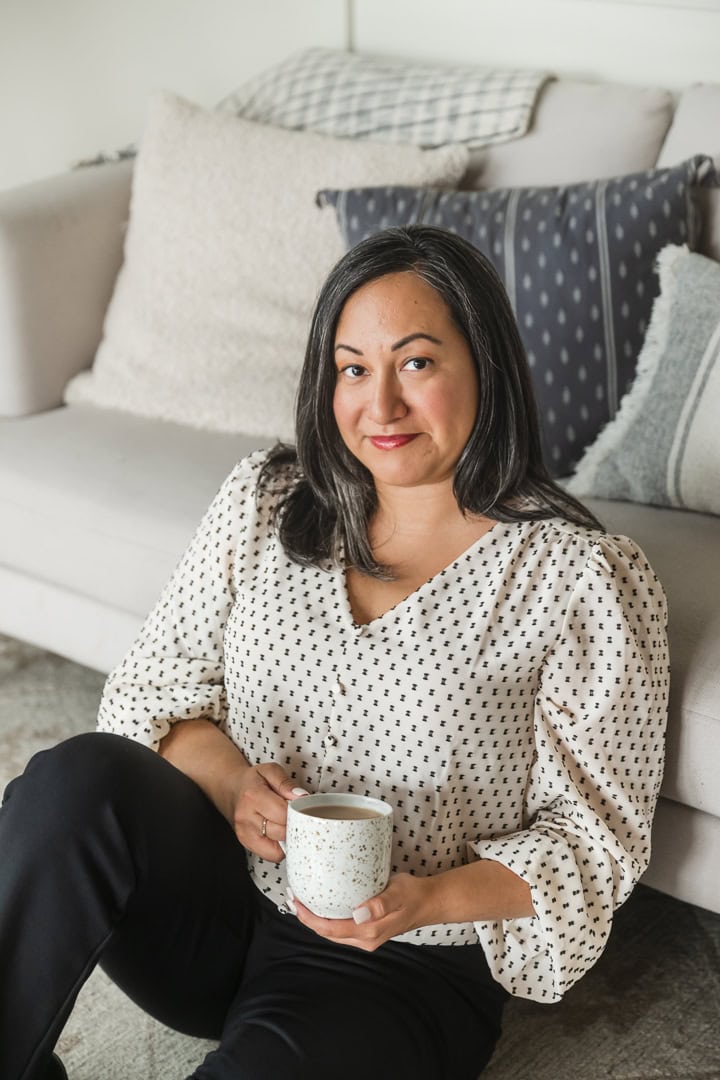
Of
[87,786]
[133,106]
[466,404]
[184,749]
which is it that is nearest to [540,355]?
[466,404]

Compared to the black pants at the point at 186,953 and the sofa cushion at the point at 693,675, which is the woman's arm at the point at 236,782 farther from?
the sofa cushion at the point at 693,675

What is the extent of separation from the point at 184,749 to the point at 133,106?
204 cm

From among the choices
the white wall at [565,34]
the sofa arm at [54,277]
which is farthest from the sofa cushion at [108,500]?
the white wall at [565,34]

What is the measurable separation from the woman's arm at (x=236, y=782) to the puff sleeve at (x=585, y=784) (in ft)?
0.63

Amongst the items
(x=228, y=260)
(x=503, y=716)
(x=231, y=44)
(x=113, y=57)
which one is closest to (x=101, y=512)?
(x=228, y=260)

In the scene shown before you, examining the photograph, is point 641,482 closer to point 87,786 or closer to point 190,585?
point 190,585

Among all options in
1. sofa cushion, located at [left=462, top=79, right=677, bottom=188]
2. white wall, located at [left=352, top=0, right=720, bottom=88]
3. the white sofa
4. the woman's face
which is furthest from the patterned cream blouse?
white wall, located at [left=352, top=0, right=720, bottom=88]

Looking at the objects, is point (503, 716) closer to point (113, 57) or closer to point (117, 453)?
point (117, 453)

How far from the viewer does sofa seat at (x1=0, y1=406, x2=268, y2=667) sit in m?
1.88

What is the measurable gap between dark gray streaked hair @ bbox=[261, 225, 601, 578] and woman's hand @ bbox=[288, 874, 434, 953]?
33 centimetres

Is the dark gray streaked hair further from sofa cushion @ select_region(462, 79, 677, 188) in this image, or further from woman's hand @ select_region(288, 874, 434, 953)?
sofa cushion @ select_region(462, 79, 677, 188)

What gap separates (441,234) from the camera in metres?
1.25

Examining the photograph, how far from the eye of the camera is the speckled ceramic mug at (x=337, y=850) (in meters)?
1.02

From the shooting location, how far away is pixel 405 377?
4.09 feet
